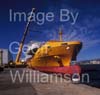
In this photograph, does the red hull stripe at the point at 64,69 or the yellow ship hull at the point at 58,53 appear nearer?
the red hull stripe at the point at 64,69

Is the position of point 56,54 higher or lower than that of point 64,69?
higher

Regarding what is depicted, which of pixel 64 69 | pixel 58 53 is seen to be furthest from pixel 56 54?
pixel 64 69

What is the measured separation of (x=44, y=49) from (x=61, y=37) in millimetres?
4713

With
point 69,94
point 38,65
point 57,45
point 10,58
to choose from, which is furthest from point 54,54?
point 10,58

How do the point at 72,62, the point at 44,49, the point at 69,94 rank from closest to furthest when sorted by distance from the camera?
the point at 69,94
the point at 72,62
the point at 44,49

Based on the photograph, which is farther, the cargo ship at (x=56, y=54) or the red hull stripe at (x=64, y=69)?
the cargo ship at (x=56, y=54)

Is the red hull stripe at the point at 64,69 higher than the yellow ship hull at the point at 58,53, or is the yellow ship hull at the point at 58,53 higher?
the yellow ship hull at the point at 58,53

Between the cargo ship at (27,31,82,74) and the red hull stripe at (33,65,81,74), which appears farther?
the cargo ship at (27,31,82,74)

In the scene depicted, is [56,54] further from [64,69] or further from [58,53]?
[64,69]

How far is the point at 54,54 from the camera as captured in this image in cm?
4469

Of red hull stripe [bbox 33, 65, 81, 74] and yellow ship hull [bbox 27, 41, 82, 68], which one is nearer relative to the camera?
red hull stripe [bbox 33, 65, 81, 74]

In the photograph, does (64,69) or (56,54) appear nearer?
(64,69)

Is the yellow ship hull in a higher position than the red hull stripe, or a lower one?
higher

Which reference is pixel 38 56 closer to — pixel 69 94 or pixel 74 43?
pixel 74 43
